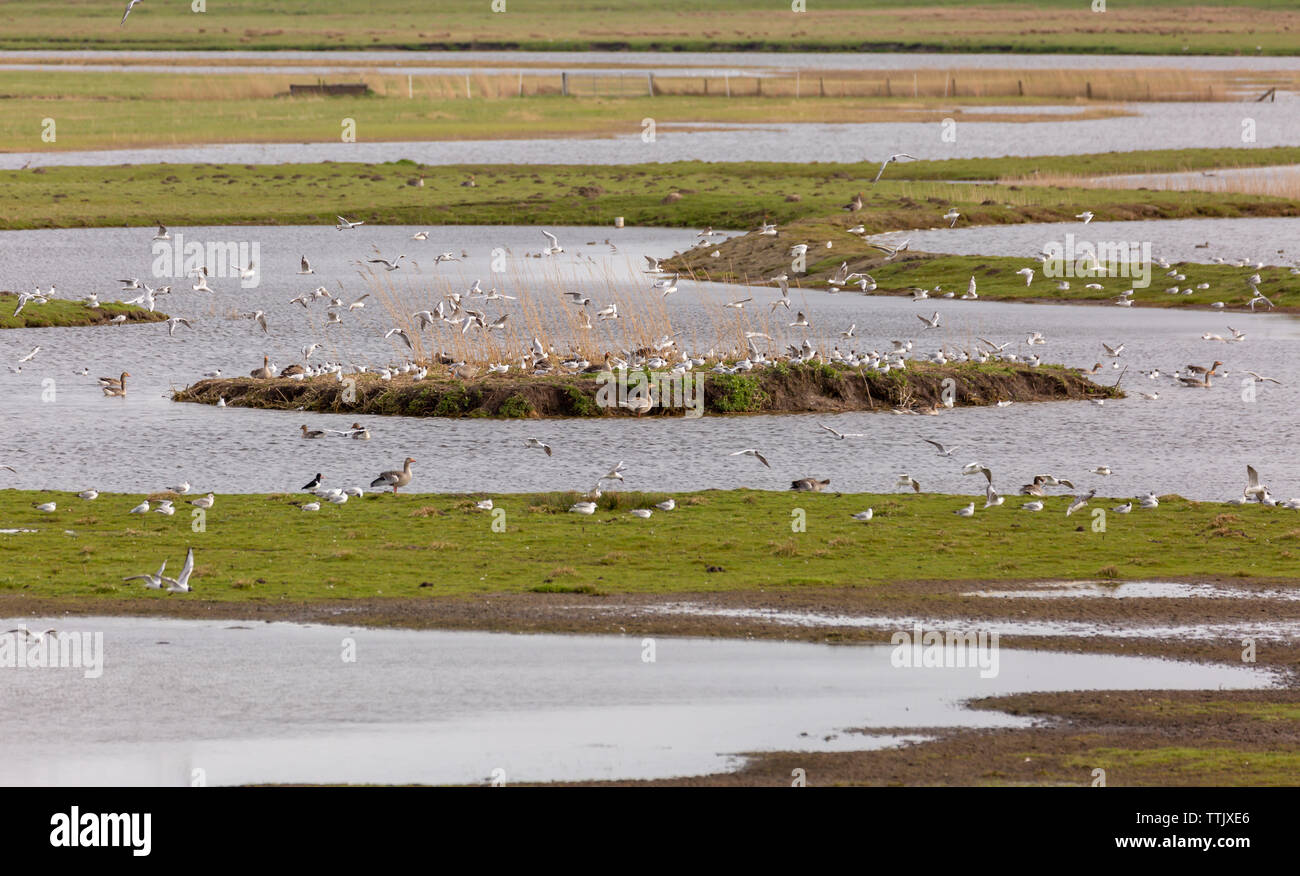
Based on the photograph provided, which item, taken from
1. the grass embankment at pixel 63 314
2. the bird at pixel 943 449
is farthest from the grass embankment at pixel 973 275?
the bird at pixel 943 449

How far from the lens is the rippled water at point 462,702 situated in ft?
49.1

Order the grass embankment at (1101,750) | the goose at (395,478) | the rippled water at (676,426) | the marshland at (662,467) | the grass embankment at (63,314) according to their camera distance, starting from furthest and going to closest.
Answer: the grass embankment at (63,314) → the rippled water at (676,426) → the goose at (395,478) → the marshland at (662,467) → the grass embankment at (1101,750)

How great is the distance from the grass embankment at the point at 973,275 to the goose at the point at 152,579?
97.2 feet

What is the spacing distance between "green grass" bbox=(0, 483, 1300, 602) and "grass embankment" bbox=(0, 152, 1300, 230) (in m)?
38.9

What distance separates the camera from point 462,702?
55.3 ft

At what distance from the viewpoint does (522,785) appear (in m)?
14.2

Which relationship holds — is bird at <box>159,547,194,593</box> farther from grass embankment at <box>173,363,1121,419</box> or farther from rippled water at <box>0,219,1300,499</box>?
grass embankment at <box>173,363,1121,419</box>

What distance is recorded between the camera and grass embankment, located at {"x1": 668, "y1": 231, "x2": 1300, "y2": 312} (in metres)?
51.0

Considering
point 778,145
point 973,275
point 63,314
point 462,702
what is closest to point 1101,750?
point 462,702

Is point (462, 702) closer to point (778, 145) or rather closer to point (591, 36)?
point (778, 145)

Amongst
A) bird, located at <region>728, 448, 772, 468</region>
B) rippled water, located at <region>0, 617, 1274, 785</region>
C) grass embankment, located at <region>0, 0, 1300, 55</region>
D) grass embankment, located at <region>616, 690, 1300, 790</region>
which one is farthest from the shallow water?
grass embankment, located at <region>0, 0, 1300, 55</region>

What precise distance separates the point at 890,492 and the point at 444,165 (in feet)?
186

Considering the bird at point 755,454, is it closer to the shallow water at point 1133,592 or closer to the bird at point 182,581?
the shallow water at point 1133,592
